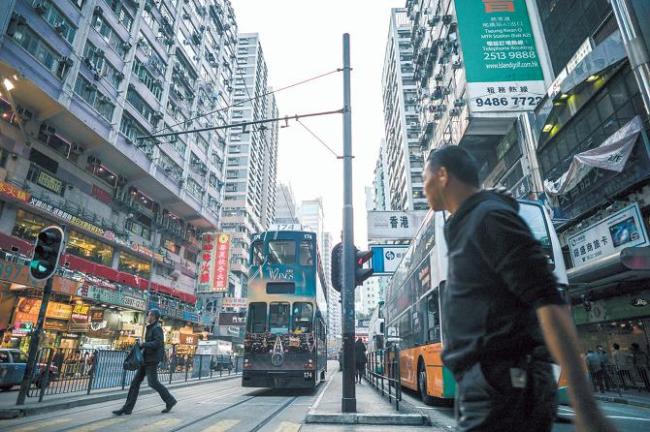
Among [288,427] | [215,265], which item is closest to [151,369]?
[288,427]

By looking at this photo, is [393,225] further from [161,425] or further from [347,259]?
[161,425]

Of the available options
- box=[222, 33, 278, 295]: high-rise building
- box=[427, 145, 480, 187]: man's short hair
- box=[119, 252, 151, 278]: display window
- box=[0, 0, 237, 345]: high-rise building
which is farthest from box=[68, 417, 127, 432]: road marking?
box=[222, 33, 278, 295]: high-rise building

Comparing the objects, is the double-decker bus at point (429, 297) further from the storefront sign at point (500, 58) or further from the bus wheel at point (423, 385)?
the storefront sign at point (500, 58)

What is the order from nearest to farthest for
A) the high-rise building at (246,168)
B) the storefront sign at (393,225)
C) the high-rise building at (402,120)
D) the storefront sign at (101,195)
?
the storefront sign at (393,225)
the storefront sign at (101,195)
the high-rise building at (402,120)
the high-rise building at (246,168)

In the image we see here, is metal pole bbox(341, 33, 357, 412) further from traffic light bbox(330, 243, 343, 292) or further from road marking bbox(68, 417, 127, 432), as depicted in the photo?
road marking bbox(68, 417, 127, 432)

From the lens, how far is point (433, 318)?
795cm

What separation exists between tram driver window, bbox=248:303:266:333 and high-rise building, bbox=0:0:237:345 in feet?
19.4

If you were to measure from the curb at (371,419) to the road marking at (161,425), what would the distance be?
209 centimetres

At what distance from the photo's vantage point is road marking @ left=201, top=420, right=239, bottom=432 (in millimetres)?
5322

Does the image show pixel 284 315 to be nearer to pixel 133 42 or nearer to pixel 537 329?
pixel 537 329

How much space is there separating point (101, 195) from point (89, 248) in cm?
380

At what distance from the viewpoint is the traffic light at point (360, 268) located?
7107 mm

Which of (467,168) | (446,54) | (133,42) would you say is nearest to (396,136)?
(446,54)

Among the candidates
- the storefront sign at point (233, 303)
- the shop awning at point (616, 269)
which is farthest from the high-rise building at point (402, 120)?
the shop awning at point (616, 269)
